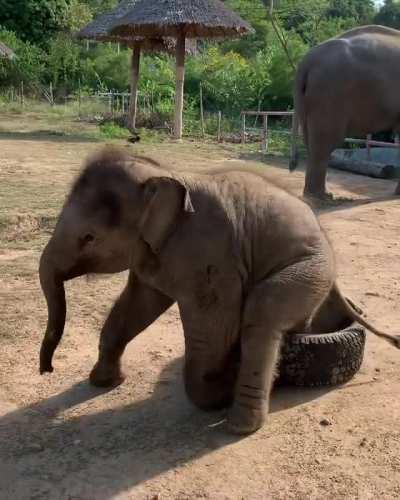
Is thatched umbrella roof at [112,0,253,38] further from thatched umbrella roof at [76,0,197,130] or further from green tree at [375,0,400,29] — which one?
green tree at [375,0,400,29]

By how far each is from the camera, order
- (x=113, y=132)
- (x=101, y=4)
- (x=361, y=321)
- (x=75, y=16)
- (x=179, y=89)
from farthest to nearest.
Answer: (x=101, y=4)
(x=75, y=16)
(x=113, y=132)
(x=179, y=89)
(x=361, y=321)

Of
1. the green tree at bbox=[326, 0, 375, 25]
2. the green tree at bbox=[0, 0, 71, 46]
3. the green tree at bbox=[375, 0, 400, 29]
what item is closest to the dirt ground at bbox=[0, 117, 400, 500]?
the green tree at bbox=[0, 0, 71, 46]

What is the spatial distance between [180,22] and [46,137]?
421 cm

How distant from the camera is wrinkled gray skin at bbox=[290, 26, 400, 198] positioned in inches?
368

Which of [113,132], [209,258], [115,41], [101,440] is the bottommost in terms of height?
[101,440]

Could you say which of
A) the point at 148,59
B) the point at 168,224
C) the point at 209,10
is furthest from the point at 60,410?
the point at 148,59

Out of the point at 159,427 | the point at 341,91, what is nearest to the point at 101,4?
the point at 341,91

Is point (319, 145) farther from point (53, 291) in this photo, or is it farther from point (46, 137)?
point (46, 137)

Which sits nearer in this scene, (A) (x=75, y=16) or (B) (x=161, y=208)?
(B) (x=161, y=208)

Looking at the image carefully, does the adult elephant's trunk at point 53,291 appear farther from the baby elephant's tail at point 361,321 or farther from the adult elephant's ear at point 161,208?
the baby elephant's tail at point 361,321

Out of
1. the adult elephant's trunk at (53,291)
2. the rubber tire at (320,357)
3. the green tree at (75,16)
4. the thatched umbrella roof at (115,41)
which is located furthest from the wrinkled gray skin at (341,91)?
the green tree at (75,16)

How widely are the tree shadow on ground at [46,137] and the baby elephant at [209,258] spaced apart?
541 inches

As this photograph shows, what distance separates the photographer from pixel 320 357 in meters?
3.65

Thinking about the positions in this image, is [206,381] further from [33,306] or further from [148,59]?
[148,59]
